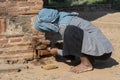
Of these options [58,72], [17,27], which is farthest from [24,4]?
[58,72]

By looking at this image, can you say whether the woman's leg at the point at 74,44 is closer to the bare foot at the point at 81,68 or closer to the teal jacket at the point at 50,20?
the bare foot at the point at 81,68

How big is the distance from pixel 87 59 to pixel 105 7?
348 inches

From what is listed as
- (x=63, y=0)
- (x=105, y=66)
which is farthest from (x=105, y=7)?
(x=105, y=66)

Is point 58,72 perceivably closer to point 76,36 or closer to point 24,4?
point 76,36

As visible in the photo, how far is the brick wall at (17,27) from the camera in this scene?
247 inches

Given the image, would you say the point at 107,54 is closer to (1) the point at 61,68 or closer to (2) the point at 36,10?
(1) the point at 61,68

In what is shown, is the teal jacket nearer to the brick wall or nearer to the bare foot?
the brick wall

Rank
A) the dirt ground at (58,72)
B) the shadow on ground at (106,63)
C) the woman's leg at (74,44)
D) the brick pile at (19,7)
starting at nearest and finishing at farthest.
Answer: the dirt ground at (58,72)
the woman's leg at (74,44)
the brick pile at (19,7)
the shadow on ground at (106,63)

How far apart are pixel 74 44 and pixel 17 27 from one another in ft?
3.54

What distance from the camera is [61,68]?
624cm

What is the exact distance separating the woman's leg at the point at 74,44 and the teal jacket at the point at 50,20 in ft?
0.57

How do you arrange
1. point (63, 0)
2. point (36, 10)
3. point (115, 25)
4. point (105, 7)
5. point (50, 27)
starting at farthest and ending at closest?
1. point (63, 0)
2. point (105, 7)
3. point (115, 25)
4. point (36, 10)
5. point (50, 27)

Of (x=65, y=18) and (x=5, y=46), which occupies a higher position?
(x=65, y=18)

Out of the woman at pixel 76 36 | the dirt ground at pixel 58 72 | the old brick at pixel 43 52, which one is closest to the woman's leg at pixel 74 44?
the woman at pixel 76 36
